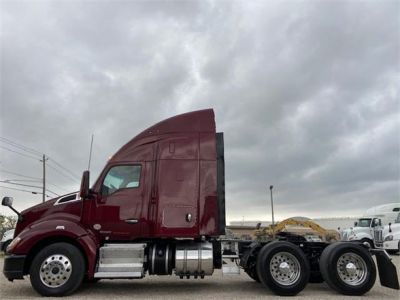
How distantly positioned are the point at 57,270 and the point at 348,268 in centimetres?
588

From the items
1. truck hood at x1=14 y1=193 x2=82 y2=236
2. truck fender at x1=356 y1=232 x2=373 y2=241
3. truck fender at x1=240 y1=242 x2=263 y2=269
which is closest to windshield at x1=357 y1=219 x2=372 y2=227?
truck fender at x1=356 y1=232 x2=373 y2=241

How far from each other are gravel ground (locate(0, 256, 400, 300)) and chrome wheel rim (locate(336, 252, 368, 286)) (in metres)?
0.36

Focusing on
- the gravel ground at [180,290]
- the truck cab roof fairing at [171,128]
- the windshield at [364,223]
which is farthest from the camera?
the windshield at [364,223]

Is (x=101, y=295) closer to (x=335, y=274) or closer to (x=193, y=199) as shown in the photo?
(x=193, y=199)

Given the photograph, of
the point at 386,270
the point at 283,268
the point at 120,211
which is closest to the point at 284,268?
the point at 283,268

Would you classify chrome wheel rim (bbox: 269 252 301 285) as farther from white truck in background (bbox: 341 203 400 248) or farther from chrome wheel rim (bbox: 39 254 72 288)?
white truck in background (bbox: 341 203 400 248)

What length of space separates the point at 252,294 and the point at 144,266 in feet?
7.52

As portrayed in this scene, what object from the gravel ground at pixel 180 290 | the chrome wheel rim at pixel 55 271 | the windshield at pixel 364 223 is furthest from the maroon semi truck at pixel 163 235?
the windshield at pixel 364 223

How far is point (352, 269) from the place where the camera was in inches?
372

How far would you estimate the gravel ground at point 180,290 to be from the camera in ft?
29.8

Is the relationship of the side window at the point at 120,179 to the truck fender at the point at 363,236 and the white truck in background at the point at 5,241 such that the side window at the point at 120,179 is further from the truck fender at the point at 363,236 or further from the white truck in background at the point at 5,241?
the truck fender at the point at 363,236

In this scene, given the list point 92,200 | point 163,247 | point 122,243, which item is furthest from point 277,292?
point 92,200

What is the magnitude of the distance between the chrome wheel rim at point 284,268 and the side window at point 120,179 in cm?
331

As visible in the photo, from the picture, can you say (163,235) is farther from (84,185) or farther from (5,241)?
(5,241)
